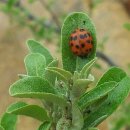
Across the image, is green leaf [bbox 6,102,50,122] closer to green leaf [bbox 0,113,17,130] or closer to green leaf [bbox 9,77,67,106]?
green leaf [bbox 9,77,67,106]

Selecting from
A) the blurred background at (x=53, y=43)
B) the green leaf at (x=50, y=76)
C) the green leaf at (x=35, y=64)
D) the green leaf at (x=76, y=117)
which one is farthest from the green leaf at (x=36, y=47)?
the blurred background at (x=53, y=43)

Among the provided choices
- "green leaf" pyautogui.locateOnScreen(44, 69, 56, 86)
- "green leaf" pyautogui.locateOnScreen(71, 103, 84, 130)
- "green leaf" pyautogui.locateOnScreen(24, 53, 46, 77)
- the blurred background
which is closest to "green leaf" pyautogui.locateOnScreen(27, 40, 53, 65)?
"green leaf" pyautogui.locateOnScreen(24, 53, 46, 77)

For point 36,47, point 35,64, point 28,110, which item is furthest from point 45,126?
point 36,47

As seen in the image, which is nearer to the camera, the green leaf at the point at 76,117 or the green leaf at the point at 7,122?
the green leaf at the point at 76,117

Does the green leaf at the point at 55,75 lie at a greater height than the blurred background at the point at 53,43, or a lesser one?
lesser

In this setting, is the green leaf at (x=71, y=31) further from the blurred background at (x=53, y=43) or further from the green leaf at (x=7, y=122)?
the blurred background at (x=53, y=43)

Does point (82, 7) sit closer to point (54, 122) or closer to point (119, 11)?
point (119, 11)
